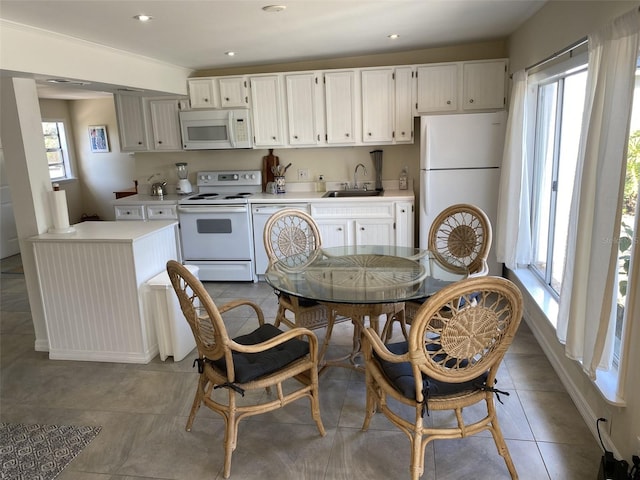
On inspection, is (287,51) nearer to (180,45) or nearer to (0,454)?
(180,45)

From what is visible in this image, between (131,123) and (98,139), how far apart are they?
327cm

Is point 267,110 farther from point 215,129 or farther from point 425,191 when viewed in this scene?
point 425,191

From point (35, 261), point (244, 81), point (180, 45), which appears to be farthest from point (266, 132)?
point (35, 261)

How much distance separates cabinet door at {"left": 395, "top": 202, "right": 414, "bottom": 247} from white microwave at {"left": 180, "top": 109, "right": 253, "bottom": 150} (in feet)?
5.79

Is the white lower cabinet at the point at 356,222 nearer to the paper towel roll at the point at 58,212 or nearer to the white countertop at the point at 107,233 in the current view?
the white countertop at the point at 107,233

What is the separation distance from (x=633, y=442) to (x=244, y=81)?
4.46 m

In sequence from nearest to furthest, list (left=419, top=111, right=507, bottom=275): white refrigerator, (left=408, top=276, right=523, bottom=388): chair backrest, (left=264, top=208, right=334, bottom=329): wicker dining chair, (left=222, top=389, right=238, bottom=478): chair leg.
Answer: (left=408, top=276, right=523, bottom=388): chair backrest
(left=222, top=389, right=238, bottom=478): chair leg
(left=264, top=208, right=334, bottom=329): wicker dining chair
(left=419, top=111, right=507, bottom=275): white refrigerator

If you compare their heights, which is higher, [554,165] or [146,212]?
[554,165]

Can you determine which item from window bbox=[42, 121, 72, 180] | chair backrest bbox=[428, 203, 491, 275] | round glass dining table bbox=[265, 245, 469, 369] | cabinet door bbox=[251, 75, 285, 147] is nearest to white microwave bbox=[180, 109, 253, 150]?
cabinet door bbox=[251, 75, 285, 147]

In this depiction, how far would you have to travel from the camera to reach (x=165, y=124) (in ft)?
17.0

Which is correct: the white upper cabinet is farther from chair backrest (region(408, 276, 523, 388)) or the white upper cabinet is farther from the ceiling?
chair backrest (region(408, 276, 523, 388))

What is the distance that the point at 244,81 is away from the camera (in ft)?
16.2

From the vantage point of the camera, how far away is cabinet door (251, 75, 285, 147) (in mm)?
4895

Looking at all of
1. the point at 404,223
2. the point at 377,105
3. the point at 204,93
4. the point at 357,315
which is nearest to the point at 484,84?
the point at 377,105
